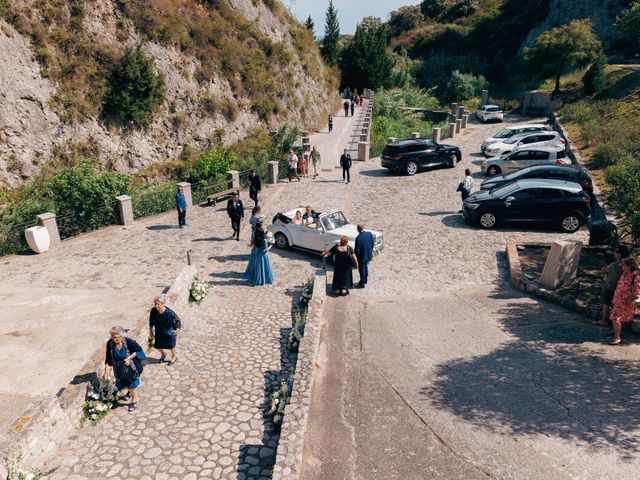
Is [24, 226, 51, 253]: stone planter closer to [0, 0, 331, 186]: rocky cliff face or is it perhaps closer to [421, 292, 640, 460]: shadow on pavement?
[0, 0, 331, 186]: rocky cliff face

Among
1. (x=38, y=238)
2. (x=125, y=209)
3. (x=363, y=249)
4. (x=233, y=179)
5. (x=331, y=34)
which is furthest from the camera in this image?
(x=331, y=34)

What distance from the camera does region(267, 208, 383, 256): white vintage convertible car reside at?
533 inches

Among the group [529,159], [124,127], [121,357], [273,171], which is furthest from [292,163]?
[121,357]

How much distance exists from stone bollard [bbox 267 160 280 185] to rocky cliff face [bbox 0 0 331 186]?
8650 mm

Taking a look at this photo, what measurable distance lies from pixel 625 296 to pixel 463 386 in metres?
3.59

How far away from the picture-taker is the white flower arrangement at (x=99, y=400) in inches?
299

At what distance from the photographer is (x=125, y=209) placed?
1747 centimetres

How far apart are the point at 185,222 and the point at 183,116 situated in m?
14.3

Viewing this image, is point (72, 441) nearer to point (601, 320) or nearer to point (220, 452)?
point (220, 452)

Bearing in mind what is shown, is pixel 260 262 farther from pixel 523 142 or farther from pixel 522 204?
pixel 523 142

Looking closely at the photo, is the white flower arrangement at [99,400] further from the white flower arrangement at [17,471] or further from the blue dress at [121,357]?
the white flower arrangement at [17,471]

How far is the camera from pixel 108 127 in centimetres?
2545

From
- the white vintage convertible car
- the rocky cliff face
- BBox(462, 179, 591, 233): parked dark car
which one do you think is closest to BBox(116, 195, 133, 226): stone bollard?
the white vintage convertible car

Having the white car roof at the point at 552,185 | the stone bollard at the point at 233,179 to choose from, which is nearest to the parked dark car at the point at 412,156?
the stone bollard at the point at 233,179
